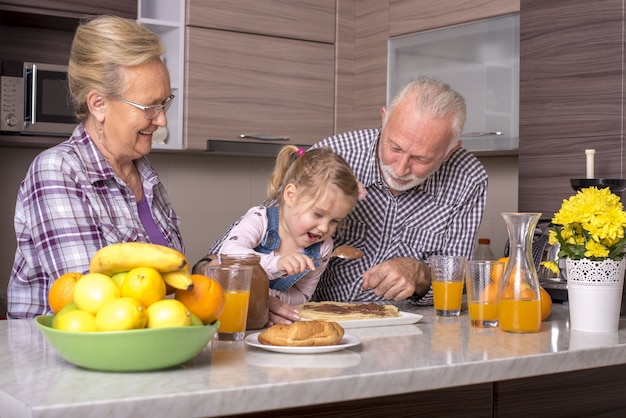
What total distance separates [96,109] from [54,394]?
3.38 feet

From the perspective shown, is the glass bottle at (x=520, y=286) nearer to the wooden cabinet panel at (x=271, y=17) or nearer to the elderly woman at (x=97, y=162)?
the elderly woman at (x=97, y=162)

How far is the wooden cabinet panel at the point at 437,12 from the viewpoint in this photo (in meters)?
3.30

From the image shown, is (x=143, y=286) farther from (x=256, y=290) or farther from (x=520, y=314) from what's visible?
(x=520, y=314)

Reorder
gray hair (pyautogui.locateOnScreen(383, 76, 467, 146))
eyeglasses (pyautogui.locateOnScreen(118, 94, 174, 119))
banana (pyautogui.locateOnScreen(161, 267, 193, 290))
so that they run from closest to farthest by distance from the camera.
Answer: banana (pyautogui.locateOnScreen(161, 267, 193, 290)) < eyeglasses (pyautogui.locateOnScreen(118, 94, 174, 119)) < gray hair (pyautogui.locateOnScreen(383, 76, 467, 146))

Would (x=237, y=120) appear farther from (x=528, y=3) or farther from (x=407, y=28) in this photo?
(x=528, y=3)

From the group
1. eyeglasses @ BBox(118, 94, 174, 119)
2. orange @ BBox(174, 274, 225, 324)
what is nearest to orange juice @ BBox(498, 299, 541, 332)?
orange @ BBox(174, 274, 225, 324)

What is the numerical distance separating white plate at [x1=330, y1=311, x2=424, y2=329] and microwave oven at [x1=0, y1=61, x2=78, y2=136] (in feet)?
6.26

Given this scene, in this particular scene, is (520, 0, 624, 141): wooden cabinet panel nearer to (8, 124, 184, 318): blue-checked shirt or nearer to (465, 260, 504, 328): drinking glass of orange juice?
(465, 260, 504, 328): drinking glass of orange juice

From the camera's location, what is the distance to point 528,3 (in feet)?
9.84

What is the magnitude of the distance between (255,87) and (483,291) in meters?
2.19

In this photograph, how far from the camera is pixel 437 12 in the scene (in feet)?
11.6

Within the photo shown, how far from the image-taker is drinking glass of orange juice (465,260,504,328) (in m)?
1.70

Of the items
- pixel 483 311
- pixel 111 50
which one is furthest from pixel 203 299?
pixel 111 50

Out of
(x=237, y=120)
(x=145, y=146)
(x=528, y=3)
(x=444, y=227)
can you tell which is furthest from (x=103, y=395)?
(x=237, y=120)
